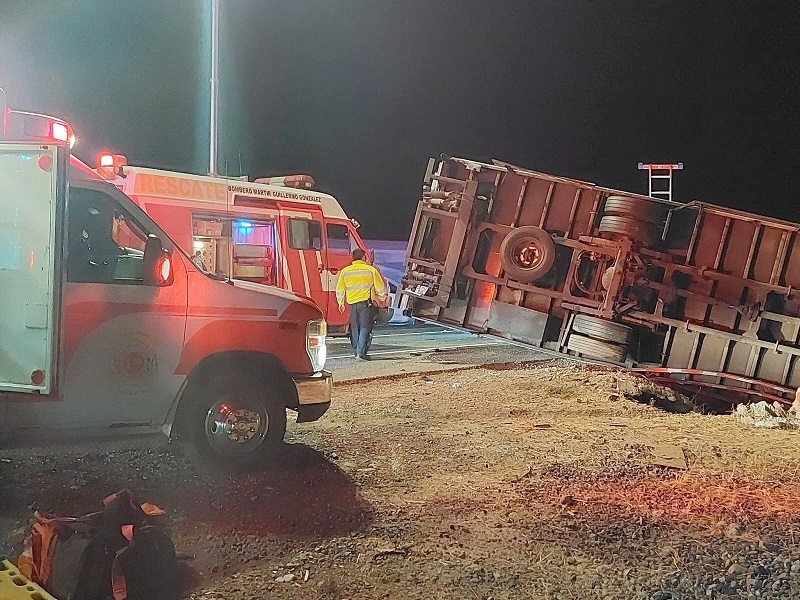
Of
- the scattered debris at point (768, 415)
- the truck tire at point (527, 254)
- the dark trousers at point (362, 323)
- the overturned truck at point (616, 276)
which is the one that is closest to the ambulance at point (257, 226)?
the dark trousers at point (362, 323)

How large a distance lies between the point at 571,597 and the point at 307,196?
1038 centimetres

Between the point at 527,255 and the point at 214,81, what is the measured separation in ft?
31.1

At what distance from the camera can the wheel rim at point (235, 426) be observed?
574 centimetres

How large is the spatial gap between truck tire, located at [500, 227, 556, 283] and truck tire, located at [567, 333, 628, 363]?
0.95 meters

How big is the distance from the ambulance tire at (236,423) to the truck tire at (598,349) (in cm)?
492

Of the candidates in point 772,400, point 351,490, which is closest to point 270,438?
point 351,490

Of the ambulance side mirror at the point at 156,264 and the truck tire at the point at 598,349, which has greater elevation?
the ambulance side mirror at the point at 156,264

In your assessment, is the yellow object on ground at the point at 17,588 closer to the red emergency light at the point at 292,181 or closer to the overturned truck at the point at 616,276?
the overturned truck at the point at 616,276

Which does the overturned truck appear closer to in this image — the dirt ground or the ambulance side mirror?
the dirt ground

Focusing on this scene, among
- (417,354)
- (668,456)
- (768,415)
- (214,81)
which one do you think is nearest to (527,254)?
(768,415)

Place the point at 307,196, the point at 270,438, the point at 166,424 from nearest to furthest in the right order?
the point at 166,424 < the point at 270,438 < the point at 307,196

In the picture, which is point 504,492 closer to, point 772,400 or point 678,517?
point 678,517

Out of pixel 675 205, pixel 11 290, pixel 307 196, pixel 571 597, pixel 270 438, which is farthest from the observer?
pixel 307 196

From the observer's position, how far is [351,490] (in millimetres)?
5680
